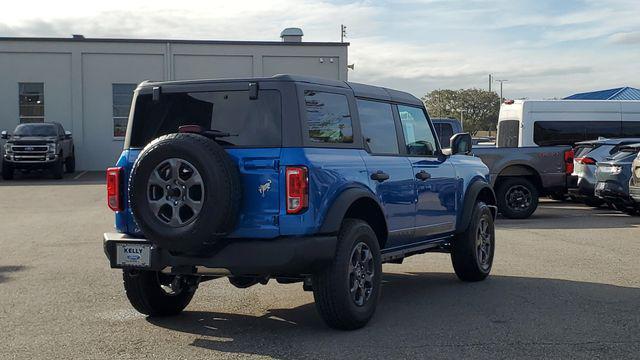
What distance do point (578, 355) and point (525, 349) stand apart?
0.38 metres

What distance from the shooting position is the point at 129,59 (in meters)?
35.4

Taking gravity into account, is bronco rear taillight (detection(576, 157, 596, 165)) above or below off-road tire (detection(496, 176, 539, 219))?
above

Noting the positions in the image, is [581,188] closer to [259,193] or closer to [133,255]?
[259,193]

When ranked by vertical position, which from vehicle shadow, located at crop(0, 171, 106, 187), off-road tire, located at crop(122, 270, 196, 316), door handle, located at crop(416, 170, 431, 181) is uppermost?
door handle, located at crop(416, 170, 431, 181)

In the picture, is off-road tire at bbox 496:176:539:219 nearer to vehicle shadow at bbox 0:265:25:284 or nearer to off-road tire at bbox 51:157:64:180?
vehicle shadow at bbox 0:265:25:284

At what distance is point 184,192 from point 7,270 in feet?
16.2

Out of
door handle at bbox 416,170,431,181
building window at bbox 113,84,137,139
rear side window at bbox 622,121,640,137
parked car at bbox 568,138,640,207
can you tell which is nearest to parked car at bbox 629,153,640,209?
parked car at bbox 568,138,640,207

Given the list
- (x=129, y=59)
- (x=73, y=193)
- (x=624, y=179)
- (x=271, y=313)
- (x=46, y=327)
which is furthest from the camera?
(x=129, y=59)

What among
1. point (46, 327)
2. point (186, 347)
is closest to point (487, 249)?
point (186, 347)

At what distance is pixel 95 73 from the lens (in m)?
35.2

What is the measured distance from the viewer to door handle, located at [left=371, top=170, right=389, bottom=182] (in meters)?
7.06

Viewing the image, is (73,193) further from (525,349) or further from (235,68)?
(525,349)

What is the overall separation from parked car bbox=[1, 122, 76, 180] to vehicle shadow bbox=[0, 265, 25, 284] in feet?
62.8

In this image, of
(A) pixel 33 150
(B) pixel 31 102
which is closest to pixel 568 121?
(A) pixel 33 150
